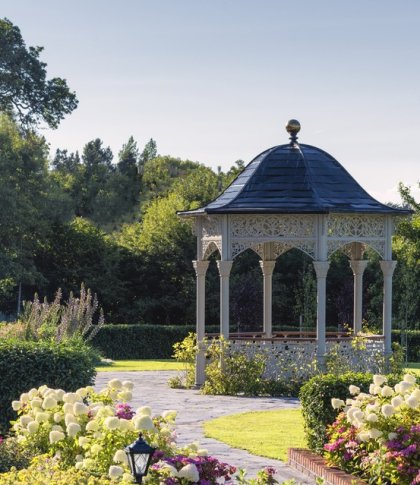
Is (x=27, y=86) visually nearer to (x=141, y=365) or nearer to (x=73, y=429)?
(x=141, y=365)

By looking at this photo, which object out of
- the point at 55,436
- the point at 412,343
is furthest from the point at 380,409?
the point at 412,343

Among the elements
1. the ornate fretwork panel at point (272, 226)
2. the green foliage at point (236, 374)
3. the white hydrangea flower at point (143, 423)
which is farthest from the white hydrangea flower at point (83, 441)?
the ornate fretwork panel at point (272, 226)

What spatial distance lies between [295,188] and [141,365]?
1003 centimetres

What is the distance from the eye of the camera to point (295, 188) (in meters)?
20.2

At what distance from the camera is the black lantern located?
705cm

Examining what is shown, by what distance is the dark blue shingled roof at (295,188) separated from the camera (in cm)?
1964

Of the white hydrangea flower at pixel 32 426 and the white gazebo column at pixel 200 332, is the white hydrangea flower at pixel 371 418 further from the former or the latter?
the white gazebo column at pixel 200 332

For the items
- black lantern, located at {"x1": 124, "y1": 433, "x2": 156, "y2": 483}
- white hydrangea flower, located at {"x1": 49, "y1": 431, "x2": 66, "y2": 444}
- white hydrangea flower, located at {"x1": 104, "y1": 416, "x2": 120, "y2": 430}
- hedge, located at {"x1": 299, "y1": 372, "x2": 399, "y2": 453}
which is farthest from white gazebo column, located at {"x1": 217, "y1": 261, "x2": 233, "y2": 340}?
black lantern, located at {"x1": 124, "y1": 433, "x2": 156, "y2": 483}

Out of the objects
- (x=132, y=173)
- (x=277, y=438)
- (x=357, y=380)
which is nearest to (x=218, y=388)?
(x=277, y=438)

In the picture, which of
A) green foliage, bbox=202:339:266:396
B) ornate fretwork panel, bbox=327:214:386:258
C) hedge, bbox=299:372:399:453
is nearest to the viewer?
hedge, bbox=299:372:399:453

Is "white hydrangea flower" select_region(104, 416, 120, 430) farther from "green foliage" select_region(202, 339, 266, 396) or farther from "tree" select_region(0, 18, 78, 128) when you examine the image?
"tree" select_region(0, 18, 78, 128)

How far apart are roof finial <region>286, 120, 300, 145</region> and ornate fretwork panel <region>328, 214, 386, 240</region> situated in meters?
2.24

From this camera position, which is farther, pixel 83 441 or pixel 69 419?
pixel 69 419

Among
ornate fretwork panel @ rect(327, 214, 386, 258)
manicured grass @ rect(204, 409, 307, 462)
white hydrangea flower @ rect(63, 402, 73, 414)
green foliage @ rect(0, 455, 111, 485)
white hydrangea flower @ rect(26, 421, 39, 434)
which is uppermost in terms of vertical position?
ornate fretwork panel @ rect(327, 214, 386, 258)
